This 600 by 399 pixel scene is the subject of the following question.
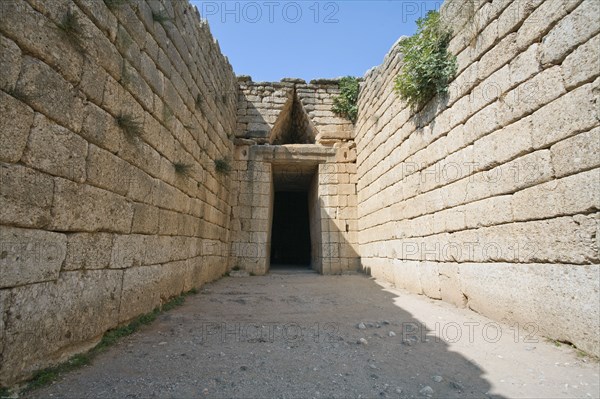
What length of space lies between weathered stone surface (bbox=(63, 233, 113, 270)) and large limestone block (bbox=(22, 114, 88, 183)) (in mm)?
467

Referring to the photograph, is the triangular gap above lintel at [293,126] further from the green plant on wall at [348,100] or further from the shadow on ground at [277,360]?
the shadow on ground at [277,360]

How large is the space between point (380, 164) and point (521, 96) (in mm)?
3673

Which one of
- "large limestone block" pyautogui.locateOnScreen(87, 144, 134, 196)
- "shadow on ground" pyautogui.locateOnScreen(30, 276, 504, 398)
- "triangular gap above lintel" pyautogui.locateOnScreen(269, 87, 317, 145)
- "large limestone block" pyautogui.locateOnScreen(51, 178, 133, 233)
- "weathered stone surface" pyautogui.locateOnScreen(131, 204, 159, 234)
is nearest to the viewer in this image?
"shadow on ground" pyautogui.locateOnScreen(30, 276, 504, 398)

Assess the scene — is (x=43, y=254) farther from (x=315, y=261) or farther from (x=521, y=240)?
(x=315, y=261)

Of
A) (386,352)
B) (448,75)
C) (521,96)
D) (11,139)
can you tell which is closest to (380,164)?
(448,75)

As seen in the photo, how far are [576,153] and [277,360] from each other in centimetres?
304

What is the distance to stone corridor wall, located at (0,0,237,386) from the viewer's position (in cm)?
178

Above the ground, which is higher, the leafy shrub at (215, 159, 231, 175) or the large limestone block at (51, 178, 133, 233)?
the leafy shrub at (215, 159, 231, 175)

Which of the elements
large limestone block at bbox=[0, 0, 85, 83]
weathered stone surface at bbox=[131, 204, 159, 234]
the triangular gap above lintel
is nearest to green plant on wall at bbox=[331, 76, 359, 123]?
the triangular gap above lintel

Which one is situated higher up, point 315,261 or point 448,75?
point 448,75

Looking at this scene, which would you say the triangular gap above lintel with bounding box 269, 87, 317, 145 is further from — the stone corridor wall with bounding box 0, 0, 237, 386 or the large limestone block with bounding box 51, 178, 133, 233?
the large limestone block with bounding box 51, 178, 133, 233

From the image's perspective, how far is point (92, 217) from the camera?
7.96 ft

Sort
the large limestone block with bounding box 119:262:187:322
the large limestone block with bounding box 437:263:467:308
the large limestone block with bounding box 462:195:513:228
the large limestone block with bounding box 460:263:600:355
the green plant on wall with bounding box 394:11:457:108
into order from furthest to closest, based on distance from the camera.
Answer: the green plant on wall with bounding box 394:11:457:108 < the large limestone block with bounding box 437:263:467:308 < the large limestone block with bounding box 462:195:513:228 < the large limestone block with bounding box 119:262:187:322 < the large limestone block with bounding box 460:263:600:355

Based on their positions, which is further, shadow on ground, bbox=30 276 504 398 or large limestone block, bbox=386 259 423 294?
large limestone block, bbox=386 259 423 294
